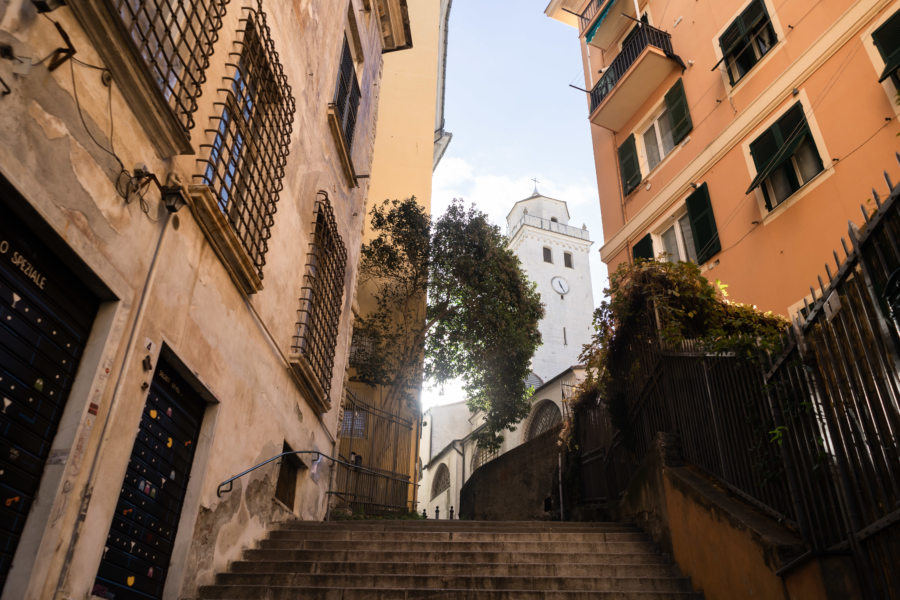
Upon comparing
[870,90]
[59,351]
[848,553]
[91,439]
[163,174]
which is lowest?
[848,553]

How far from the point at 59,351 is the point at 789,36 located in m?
11.4

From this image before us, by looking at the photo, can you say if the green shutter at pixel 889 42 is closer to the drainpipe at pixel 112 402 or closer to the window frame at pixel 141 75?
the window frame at pixel 141 75

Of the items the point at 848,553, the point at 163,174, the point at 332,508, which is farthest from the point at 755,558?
the point at 332,508

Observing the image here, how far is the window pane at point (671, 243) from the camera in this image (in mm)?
12469

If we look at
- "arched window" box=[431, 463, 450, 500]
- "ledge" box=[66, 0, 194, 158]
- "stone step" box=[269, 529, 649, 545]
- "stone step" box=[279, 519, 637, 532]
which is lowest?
"stone step" box=[269, 529, 649, 545]

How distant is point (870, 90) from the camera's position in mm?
9125

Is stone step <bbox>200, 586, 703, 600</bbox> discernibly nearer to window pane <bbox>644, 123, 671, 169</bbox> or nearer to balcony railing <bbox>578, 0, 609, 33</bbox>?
window pane <bbox>644, 123, 671, 169</bbox>

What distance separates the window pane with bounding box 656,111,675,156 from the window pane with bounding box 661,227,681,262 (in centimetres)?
168

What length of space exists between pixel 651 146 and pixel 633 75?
1500 mm

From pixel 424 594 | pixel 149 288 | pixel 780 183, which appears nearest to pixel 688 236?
pixel 780 183

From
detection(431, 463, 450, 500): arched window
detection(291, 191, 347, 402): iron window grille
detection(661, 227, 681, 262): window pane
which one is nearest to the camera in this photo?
detection(291, 191, 347, 402): iron window grille

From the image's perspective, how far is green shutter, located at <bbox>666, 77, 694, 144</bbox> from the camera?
41.4 feet

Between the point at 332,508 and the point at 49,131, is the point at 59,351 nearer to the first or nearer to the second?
the point at 49,131

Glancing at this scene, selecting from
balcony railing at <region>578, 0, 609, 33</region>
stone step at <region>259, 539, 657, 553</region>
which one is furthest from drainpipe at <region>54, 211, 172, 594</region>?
balcony railing at <region>578, 0, 609, 33</region>
